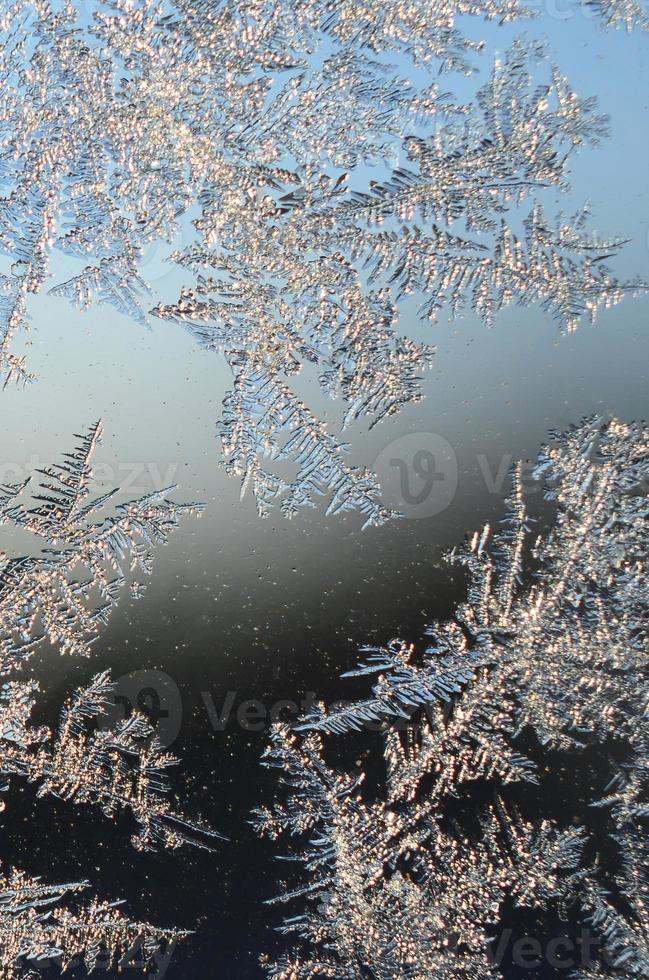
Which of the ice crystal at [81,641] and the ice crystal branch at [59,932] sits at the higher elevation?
the ice crystal at [81,641]

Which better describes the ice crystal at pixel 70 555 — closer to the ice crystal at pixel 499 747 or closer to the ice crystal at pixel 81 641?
the ice crystal at pixel 81 641

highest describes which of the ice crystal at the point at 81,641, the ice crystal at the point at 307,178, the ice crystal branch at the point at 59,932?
the ice crystal at the point at 307,178

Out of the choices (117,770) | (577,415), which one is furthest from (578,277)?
(117,770)

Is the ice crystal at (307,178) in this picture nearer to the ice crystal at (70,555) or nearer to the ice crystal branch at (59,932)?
the ice crystal at (70,555)

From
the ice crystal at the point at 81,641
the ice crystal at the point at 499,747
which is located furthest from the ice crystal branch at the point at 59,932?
the ice crystal at the point at 499,747

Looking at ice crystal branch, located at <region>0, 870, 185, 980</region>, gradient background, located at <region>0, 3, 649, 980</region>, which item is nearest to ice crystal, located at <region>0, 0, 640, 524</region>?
gradient background, located at <region>0, 3, 649, 980</region>
